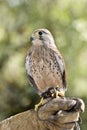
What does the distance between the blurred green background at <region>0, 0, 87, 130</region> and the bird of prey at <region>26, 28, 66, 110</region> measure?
2.50m

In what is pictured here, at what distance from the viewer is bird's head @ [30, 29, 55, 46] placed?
365cm

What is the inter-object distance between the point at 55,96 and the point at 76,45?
3.47 m

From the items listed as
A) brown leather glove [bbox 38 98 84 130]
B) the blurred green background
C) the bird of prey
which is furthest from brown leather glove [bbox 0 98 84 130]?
the blurred green background

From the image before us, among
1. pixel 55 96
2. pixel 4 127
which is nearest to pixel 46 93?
pixel 55 96

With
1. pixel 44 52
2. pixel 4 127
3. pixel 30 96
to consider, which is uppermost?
pixel 44 52

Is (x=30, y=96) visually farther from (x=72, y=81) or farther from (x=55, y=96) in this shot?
(x=55, y=96)

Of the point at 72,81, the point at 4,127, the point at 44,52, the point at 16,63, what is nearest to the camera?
the point at 4,127

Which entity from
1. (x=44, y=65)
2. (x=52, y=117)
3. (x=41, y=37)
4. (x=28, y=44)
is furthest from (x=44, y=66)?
(x=28, y=44)

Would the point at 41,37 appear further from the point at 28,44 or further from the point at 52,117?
the point at 28,44

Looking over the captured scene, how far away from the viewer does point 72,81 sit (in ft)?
20.3

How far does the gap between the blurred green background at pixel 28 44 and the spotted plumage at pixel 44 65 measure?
2500 mm

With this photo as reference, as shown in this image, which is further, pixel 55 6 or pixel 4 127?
pixel 55 6

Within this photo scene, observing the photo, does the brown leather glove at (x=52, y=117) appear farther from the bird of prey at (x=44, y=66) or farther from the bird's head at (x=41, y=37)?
the bird's head at (x=41, y=37)

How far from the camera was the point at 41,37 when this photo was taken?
3.67 metres
